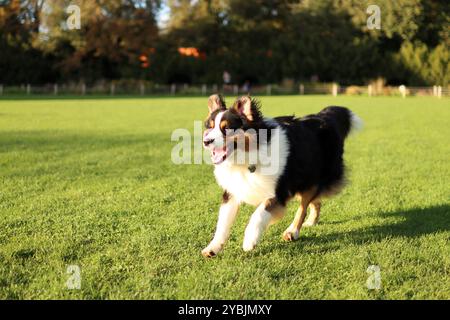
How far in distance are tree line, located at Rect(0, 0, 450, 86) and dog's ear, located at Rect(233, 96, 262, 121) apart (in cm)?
4153

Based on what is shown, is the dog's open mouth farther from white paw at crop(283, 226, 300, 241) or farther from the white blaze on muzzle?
white paw at crop(283, 226, 300, 241)

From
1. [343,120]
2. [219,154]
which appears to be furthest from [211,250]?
[343,120]

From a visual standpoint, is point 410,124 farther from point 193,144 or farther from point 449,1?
point 449,1

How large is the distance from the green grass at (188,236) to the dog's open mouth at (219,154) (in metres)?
0.84

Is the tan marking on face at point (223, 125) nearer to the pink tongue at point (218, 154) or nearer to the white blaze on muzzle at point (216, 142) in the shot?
the white blaze on muzzle at point (216, 142)

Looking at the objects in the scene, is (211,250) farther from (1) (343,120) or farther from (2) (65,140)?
(2) (65,140)

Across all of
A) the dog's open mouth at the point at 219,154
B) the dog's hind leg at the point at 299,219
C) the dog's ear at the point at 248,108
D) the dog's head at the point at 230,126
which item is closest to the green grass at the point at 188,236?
the dog's hind leg at the point at 299,219

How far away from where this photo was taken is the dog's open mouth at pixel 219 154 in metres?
4.39

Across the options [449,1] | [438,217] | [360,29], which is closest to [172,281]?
[438,217]

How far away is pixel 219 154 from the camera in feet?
14.5

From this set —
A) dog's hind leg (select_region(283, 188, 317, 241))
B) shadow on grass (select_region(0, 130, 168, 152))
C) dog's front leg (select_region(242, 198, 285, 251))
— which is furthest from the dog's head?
shadow on grass (select_region(0, 130, 168, 152))

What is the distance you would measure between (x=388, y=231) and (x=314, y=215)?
2.73 feet

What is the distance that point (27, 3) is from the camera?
5006 centimetres

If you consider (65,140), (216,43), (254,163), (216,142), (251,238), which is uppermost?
(216,43)
